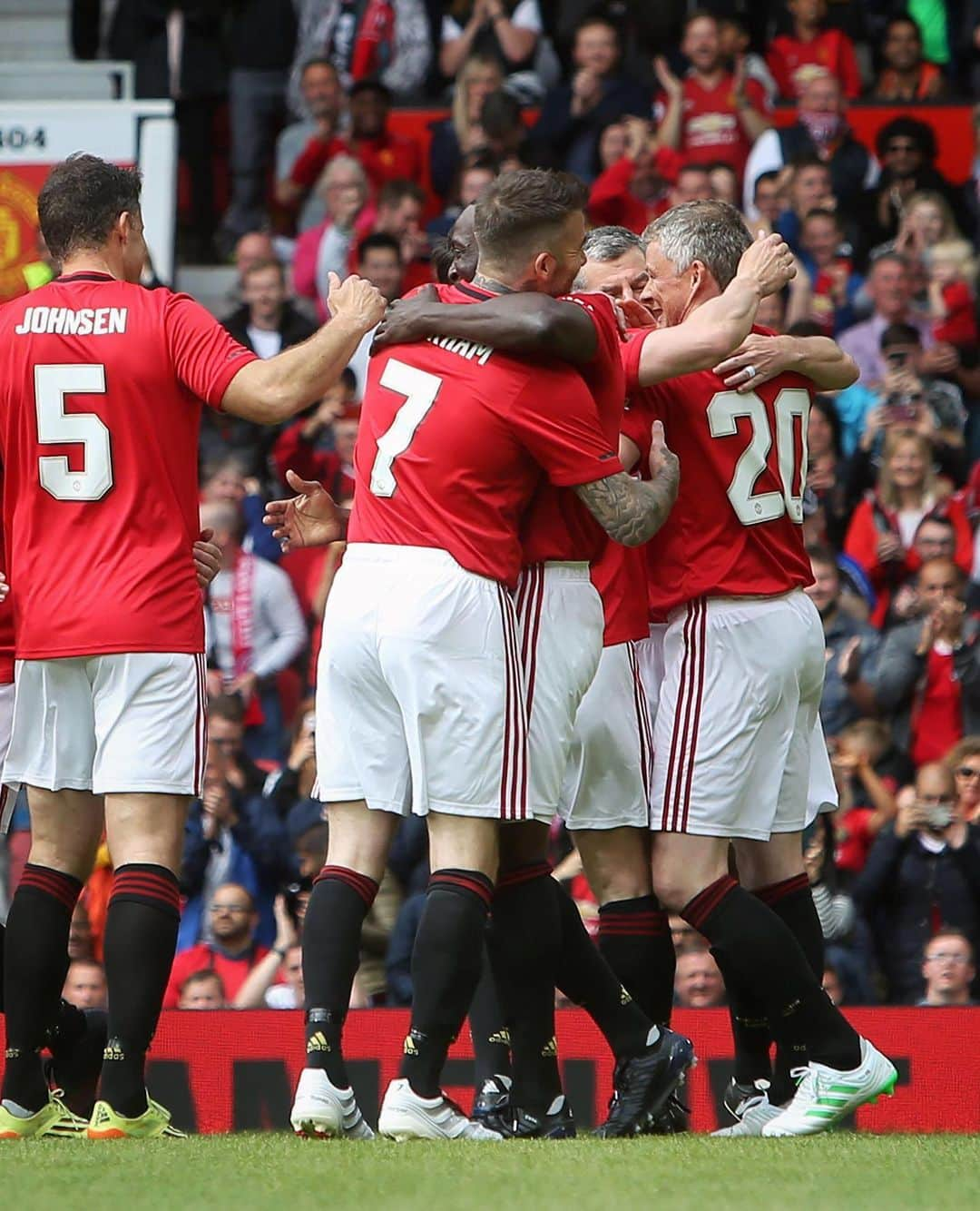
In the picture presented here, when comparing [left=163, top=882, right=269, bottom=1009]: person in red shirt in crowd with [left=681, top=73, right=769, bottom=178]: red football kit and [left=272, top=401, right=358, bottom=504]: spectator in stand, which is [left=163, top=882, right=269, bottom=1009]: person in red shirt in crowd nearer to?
[left=272, top=401, right=358, bottom=504]: spectator in stand

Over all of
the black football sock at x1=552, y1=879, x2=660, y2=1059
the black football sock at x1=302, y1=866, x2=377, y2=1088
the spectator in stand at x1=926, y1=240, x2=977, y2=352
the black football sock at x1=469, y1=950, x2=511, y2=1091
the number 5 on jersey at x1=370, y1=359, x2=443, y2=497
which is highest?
the number 5 on jersey at x1=370, y1=359, x2=443, y2=497

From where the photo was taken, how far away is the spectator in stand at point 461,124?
12.7 metres

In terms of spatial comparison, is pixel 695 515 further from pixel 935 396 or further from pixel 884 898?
pixel 935 396

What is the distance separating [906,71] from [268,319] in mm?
4629

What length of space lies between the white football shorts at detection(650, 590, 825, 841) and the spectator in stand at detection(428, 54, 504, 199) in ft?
25.3

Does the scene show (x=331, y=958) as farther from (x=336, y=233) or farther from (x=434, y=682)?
(x=336, y=233)

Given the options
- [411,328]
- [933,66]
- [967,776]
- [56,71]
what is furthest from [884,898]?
[56,71]

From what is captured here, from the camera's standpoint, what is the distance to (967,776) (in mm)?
8461

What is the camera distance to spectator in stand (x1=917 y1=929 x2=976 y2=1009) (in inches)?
304

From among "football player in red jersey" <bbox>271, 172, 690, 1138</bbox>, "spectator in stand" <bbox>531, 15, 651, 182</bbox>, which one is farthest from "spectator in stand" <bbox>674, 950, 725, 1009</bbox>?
"spectator in stand" <bbox>531, 15, 651, 182</bbox>

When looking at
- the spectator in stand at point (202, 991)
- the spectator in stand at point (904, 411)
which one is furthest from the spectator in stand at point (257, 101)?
the spectator in stand at point (202, 991)

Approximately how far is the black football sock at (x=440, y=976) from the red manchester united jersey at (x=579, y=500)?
85 cm

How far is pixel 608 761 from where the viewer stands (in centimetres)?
541

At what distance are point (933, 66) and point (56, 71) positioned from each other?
18.9 ft
